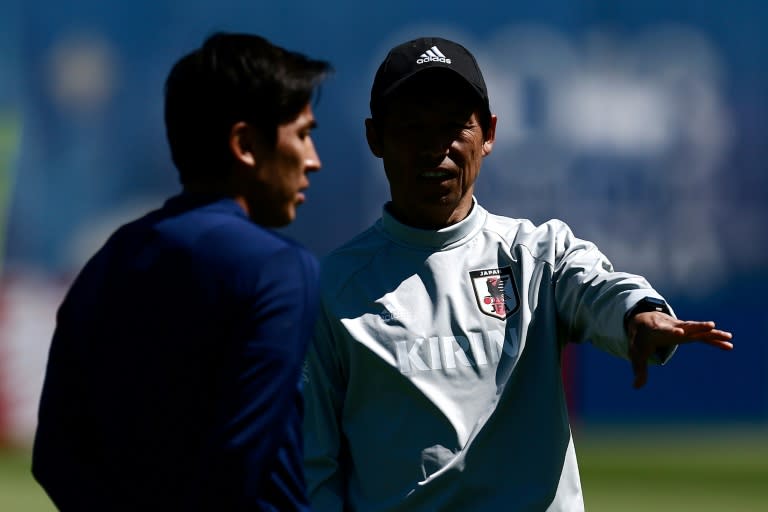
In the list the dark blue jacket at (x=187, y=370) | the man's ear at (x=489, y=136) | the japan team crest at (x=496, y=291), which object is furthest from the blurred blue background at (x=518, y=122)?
the dark blue jacket at (x=187, y=370)

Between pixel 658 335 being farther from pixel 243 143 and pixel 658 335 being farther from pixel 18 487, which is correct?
pixel 18 487

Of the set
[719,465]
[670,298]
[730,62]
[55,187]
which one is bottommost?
[719,465]

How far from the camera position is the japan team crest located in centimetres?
321

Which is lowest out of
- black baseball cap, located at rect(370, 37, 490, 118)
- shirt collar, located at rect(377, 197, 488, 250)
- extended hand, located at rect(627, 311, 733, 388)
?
extended hand, located at rect(627, 311, 733, 388)

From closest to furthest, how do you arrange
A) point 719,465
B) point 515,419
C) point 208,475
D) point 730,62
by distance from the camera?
1. point 208,475
2. point 515,419
3. point 719,465
4. point 730,62

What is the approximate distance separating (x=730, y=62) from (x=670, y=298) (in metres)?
2.93

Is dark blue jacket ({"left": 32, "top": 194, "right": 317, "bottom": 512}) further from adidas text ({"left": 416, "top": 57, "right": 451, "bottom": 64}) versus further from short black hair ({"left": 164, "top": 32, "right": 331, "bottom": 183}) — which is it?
adidas text ({"left": 416, "top": 57, "right": 451, "bottom": 64})

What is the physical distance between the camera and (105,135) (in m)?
15.5

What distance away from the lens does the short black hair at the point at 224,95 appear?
2354mm

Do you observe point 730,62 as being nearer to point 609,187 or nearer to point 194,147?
point 609,187

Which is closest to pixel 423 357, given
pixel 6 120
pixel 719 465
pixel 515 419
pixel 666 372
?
pixel 515 419

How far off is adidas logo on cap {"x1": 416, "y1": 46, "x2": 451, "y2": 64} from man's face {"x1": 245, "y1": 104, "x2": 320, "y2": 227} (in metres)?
0.88

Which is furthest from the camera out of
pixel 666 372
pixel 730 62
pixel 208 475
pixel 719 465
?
pixel 730 62

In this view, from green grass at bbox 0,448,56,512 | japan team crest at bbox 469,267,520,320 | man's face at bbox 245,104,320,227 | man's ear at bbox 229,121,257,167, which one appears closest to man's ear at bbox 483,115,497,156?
japan team crest at bbox 469,267,520,320
